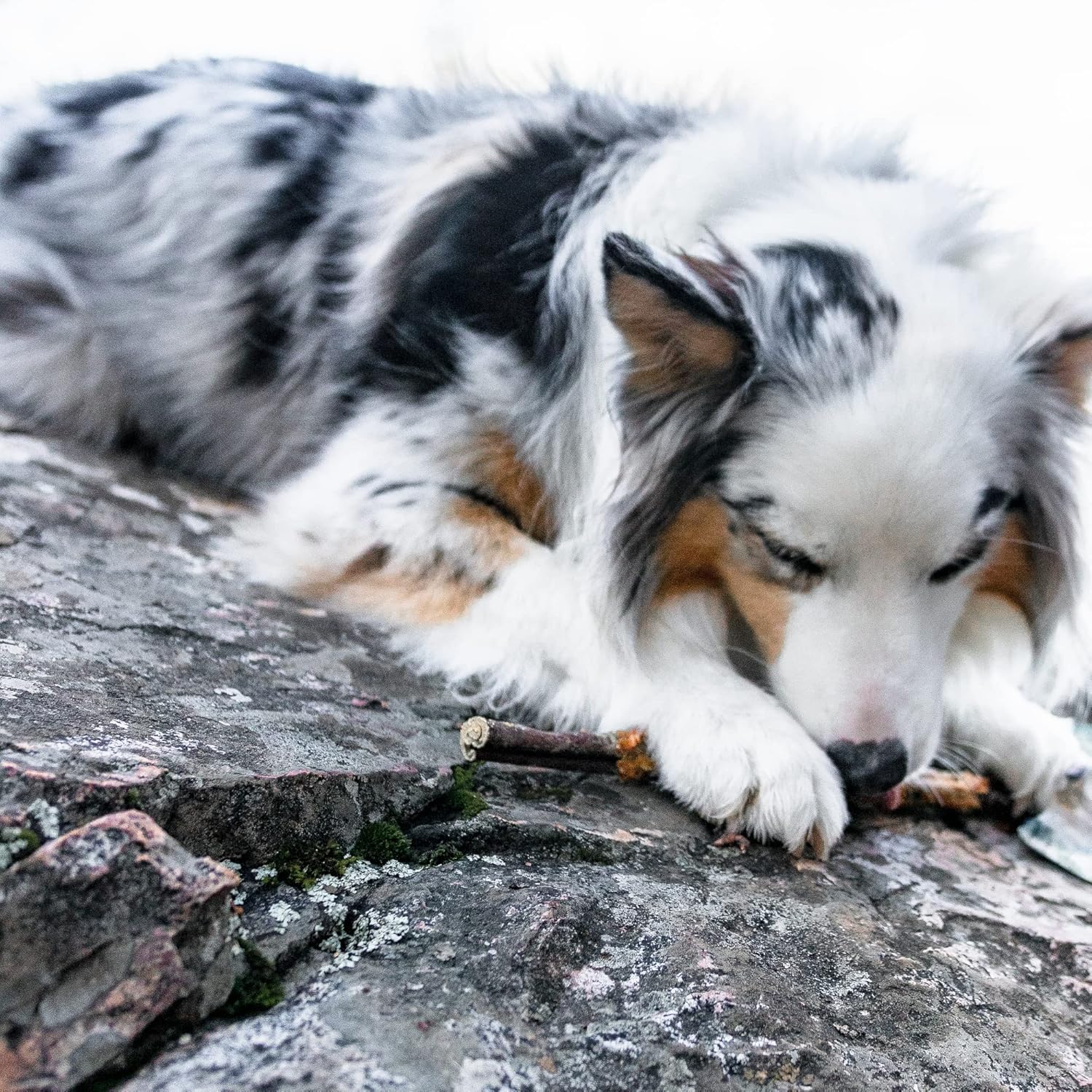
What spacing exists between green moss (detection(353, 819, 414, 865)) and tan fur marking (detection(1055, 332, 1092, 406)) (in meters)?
1.62

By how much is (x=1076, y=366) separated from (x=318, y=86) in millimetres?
2597

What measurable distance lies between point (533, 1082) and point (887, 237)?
181 centimetres

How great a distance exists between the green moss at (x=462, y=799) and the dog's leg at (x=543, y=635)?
42 cm

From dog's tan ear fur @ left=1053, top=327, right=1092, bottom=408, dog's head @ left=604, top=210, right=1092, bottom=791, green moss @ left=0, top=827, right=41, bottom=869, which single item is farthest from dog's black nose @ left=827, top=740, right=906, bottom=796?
green moss @ left=0, top=827, right=41, bottom=869

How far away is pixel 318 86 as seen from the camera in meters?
3.58


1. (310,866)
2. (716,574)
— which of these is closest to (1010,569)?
(716,574)

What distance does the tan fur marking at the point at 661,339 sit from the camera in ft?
6.23

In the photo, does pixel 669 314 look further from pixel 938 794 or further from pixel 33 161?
pixel 33 161

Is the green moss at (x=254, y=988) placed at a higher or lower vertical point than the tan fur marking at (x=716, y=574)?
lower

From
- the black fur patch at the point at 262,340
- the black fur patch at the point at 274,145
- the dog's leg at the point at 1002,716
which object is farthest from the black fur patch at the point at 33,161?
the dog's leg at the point at 1002,716

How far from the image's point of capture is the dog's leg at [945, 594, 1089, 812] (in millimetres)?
2174

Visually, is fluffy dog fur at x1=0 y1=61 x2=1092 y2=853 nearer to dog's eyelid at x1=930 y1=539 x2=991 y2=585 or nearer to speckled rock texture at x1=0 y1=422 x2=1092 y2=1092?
dog's eyelid at x1=930 y1=539 x2=991 y2=585

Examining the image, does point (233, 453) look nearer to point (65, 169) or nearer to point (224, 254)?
point (224, 254)

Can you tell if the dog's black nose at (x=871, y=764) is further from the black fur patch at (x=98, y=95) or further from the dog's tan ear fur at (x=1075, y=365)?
the black fur patch at (x=98, y=95)
